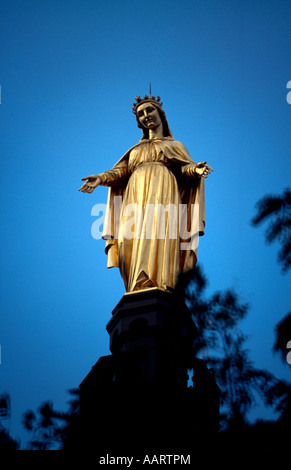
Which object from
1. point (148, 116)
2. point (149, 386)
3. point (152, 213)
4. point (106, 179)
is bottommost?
point (149, 386)

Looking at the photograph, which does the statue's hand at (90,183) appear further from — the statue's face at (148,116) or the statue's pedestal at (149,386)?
the statue's pedestal at (149,386)

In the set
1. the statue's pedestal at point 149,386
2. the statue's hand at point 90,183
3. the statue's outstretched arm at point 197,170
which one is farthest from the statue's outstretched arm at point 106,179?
the statue's pedestal at point 149,386

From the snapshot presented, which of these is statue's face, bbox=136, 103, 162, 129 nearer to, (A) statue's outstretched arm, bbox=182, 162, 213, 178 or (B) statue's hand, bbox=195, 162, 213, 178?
(A) statue's outstretched arm, bbox=182, 162, 213, 178

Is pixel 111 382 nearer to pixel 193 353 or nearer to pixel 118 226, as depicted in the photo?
pixel 193 353

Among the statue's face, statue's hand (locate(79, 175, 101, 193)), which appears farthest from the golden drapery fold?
the statue's face

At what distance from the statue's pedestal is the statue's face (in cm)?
421

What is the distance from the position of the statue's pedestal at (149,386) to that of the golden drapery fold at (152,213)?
63cm

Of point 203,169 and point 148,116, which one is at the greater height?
point 148,116

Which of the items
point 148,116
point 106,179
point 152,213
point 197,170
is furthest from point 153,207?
point 148,116

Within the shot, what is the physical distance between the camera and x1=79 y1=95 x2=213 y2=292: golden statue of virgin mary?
524 inches

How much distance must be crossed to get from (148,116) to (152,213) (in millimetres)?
→ 2560

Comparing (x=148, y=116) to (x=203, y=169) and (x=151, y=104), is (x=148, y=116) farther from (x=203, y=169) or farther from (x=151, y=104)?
(x=203, y=169)

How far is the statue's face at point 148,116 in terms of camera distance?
15.4 m

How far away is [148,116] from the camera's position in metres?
15.4
